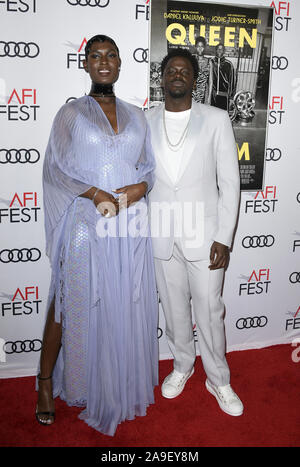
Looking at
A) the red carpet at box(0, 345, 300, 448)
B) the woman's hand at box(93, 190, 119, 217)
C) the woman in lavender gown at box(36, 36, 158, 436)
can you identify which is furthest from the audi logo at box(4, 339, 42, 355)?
the woman's hand at box(93, 190, 119, 217)

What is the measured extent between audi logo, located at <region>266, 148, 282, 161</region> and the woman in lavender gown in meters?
1.01

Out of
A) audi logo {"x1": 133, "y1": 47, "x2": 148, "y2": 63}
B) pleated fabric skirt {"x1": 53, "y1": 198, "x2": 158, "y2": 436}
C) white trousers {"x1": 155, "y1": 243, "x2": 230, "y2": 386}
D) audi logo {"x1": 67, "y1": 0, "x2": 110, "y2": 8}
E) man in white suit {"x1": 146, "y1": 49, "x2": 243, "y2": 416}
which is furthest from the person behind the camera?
audi logo {"x1": 133, "y1": 47, "x2": 148, "y2": 63}

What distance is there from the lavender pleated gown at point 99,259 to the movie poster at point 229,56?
25.7 inches

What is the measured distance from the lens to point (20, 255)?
248cm

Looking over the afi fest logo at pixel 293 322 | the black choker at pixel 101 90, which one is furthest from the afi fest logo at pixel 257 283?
the black choker at pixel 101 90

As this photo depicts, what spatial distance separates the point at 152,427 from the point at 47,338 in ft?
2.26

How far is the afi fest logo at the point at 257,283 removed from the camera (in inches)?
112

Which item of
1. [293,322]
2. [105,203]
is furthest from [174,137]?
[293,322]

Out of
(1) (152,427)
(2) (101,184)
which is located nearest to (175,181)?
(2) (101,184)

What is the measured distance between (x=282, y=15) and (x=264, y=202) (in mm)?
1162

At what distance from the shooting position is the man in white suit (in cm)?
205

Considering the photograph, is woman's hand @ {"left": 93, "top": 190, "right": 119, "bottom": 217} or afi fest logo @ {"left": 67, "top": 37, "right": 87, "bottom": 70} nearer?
woman's hand @ {"left": 93, "top": 190, "right": 119, "bottom": 217}

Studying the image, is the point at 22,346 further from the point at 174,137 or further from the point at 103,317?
the point at 174,137

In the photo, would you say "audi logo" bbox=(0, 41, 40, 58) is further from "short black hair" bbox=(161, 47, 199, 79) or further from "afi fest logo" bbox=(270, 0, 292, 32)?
"afi fest logo" bbox=(270, 0, 292, 32)
